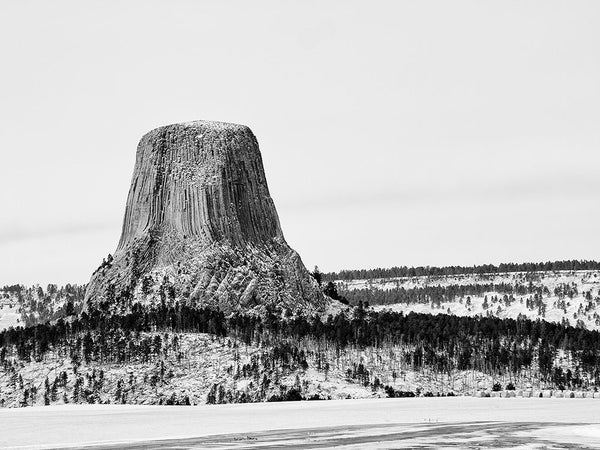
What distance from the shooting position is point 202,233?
153m

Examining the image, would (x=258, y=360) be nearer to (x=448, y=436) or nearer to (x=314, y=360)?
(x=314, y=360)

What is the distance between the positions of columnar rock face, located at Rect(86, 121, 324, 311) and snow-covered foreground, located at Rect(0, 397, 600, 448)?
7095 cm

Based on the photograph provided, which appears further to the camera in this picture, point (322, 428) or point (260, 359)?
point (260, 359)

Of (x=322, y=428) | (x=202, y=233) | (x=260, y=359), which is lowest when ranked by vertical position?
(x=322, y=428)

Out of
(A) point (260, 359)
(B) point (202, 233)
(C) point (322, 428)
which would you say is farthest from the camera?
(B) point (202, 233)

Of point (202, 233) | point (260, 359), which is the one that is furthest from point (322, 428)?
point (202, 233)

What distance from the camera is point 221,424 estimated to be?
60000 millimetres

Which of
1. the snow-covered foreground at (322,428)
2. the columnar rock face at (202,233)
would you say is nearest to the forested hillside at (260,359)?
the columnar rock face at (202,233)

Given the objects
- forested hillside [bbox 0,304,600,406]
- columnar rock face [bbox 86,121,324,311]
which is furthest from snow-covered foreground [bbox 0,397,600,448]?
columnar rock face [bbox 86,121,324,311]

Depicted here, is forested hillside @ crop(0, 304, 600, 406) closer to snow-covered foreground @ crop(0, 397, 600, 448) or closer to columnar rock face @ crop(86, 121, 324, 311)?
columnar rock face @ crop(86, 121, 324, 311)

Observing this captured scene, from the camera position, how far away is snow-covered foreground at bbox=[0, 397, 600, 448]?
4541cm

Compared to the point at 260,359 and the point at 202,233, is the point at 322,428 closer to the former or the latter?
the point at 260,359

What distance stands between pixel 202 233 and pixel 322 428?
100m

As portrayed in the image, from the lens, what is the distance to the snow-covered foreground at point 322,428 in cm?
4541
